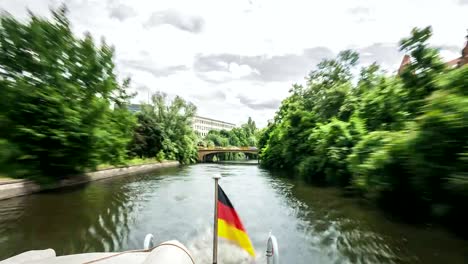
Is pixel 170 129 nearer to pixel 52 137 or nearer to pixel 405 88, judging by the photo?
pixel 52 137

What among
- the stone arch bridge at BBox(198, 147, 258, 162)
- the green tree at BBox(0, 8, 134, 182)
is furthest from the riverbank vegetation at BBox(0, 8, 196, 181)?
the stone arch bridge at BBox(198, 147, 258, 162)

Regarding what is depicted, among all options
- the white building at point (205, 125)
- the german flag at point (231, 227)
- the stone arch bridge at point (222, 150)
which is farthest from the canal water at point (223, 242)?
the white building at point (205, 125)

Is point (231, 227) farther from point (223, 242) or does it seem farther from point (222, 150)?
point (222, 150)

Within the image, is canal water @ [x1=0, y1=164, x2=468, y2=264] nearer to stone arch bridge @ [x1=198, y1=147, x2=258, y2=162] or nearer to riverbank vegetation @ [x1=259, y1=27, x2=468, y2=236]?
riverbank vegetation @ [x1=259, y1=27, x2=468, y2=236]

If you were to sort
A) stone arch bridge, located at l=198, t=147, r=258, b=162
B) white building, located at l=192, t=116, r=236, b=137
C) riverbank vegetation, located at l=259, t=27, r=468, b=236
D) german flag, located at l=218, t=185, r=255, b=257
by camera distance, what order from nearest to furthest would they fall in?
german flag, located at l=218, t=185, r=255, b=257 → riverbank vegetation, located at l=259, t=27, r=468, b=236 → stone arch bridge, located at l=198, t=147, r=258, b=162 → white building, located at l=192, t=116, r=236, b=137

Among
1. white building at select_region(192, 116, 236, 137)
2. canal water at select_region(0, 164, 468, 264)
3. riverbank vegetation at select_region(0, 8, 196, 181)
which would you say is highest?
white building at select_region(192, 116, 236, 137)

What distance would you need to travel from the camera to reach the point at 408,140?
7.22 metres

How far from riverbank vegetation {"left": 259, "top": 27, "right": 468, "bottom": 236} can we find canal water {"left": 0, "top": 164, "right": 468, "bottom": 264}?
121cm

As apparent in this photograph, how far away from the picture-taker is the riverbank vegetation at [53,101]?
10.2 metres

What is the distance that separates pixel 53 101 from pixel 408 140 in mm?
13305

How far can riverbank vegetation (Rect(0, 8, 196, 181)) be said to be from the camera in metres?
10.2

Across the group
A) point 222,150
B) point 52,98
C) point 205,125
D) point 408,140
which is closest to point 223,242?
point 408,140

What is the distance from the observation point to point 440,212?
7031mm

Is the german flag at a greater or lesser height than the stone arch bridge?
lesser
